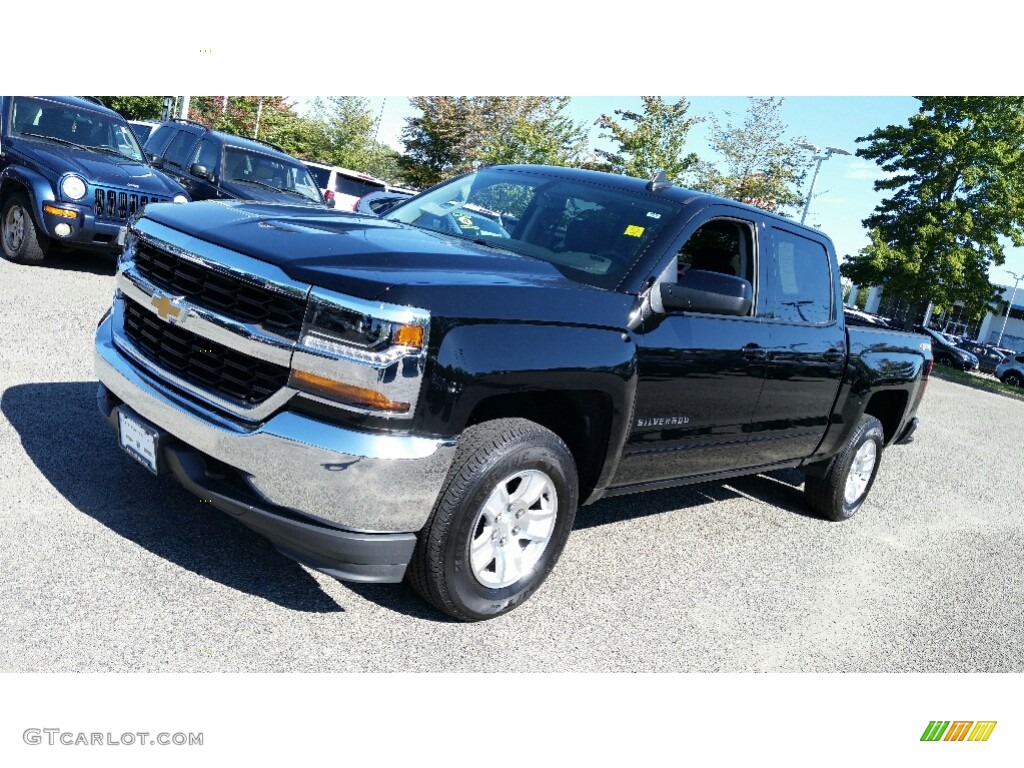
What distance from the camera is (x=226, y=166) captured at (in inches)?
455

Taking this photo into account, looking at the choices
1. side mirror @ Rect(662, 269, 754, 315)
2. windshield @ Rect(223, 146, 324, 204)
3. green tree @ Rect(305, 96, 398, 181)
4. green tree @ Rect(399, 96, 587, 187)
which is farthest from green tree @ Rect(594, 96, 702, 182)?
green tree @ Rect(305, 96, 398, 181)

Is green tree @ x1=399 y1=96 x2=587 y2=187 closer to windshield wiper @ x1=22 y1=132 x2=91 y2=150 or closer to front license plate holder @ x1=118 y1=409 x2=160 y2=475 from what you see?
windshield wiper @ x1=22 y1=132 x2=91 y2=150

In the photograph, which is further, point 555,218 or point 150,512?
point 555,218

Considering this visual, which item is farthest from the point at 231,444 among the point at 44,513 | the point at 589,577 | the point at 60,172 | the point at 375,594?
the point at 60,172

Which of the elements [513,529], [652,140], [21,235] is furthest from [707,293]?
[652,140]

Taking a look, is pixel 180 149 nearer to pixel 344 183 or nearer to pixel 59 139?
pixel 59 139

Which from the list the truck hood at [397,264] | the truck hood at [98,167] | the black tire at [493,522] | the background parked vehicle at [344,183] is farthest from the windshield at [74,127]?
the background parked vehicle at [344,183]

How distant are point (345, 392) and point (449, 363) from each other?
1.24 feet

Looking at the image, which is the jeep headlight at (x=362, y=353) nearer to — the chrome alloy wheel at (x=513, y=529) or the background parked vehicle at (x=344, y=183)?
the chrome alloy wheel at (x=513, y=529)

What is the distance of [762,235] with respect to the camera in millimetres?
4984

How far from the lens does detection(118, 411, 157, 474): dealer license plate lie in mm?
3398

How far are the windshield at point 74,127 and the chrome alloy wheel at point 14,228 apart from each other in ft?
3.03

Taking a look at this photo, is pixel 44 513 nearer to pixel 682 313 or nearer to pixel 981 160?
pixel 682 313

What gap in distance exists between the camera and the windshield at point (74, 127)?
9445 mm
